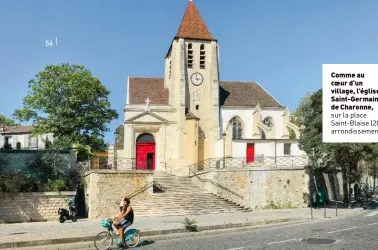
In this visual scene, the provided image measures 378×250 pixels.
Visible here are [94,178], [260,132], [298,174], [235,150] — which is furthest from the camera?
[260,132]

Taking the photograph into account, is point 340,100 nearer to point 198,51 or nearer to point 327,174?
point 327,174

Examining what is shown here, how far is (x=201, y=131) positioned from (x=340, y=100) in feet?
96.7

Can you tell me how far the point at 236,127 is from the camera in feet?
142

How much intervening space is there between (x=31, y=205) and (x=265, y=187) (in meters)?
A: 13.7

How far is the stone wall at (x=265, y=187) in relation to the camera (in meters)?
29.8

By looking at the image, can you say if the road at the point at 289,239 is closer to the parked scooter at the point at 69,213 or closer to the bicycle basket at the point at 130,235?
the bicycle basket at the point at 130,235

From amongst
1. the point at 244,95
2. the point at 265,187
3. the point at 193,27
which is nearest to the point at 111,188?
the point at 265,187

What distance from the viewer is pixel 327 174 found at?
3559 centimetres

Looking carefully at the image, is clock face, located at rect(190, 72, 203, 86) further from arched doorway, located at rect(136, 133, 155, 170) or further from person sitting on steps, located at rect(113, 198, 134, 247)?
person sitting on steps, located at rect(113, 198, 134, 247)

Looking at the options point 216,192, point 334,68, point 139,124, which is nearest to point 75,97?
point 139,124

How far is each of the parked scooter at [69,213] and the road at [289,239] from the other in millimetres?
8560

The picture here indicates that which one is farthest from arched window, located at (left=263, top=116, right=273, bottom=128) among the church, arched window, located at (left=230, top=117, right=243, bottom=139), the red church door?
the red church door

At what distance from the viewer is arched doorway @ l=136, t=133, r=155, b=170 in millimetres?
40000

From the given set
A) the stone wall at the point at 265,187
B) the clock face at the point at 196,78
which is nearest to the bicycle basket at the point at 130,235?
the stone wall at the point at 265,187
